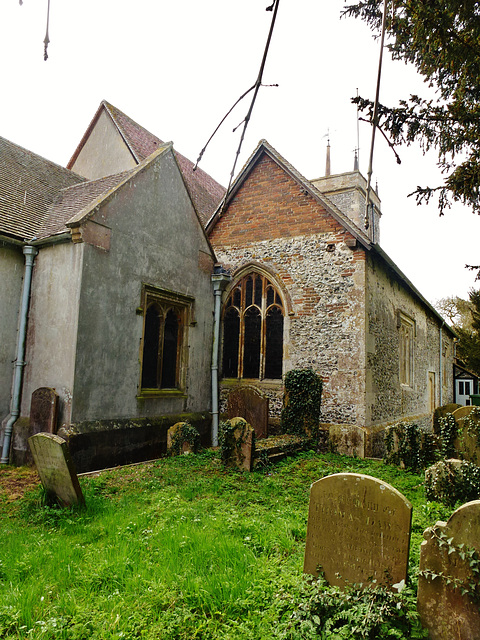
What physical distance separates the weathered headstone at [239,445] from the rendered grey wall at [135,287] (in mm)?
2411

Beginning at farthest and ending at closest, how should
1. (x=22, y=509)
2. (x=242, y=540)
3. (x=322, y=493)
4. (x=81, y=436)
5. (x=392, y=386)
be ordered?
(x=392, y=386) → (x=81, y=436) → (x=22, y=509) → (x=242, y=540) → (x=322, y=493)

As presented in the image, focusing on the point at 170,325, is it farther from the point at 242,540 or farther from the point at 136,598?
the point at 136,598

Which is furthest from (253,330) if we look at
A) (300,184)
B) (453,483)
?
(453,483)

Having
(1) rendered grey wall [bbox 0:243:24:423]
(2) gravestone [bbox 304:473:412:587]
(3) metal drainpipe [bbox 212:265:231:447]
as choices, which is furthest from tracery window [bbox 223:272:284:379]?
(2) gravestone [bbox 304:473:412:587]

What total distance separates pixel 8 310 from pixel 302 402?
258 inches

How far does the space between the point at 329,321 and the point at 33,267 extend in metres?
6.82

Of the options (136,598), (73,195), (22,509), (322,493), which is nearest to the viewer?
(136,598)

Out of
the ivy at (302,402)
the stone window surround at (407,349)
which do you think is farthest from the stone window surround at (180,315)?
the stone window surround at (407,349)

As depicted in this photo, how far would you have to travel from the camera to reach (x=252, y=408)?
10312mm

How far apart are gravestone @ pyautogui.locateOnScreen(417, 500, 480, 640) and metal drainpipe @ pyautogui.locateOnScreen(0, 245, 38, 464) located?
7.55 m

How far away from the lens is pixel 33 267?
8781 mm

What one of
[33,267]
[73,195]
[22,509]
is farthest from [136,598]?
[73,195]

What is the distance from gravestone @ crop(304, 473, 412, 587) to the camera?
127 inches

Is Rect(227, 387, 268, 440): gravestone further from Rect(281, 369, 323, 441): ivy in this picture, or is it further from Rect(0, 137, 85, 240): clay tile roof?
Rect(0, 137, 85, 240): clay tile roof
